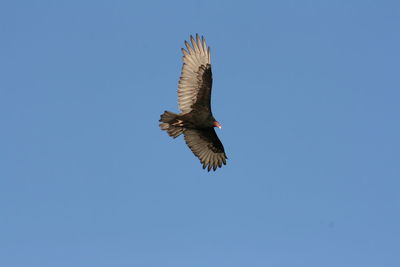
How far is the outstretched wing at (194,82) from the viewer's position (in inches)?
1187

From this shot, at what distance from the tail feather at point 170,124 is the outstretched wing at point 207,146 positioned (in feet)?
1.71

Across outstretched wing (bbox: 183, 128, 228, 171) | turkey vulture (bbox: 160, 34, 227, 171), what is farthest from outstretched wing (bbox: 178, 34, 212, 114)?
outstretched wing (bbox: 183, 128, 228, 171)

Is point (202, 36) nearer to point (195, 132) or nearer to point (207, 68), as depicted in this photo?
point (207, 68)

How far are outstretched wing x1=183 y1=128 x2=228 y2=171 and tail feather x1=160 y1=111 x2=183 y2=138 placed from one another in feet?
1.71

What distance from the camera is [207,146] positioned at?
104 feet

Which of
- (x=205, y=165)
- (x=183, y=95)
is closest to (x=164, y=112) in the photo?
(x=183, y=95)

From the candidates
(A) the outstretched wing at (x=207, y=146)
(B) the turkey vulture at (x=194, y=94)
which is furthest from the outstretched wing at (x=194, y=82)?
(A) the outstretched wing at (x=207, y=146)

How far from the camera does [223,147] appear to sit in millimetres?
31922

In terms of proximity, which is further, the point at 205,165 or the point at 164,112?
the point at 205,165

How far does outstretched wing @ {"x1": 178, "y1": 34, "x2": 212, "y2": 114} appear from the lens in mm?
30141

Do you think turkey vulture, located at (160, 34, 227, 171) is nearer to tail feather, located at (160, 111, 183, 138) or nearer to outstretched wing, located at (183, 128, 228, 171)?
tail feather, located at (160, 111, 183, 138)

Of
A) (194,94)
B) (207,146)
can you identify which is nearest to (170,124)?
(194,94)

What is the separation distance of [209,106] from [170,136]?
58.8 inches

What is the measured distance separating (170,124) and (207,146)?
2.09m
